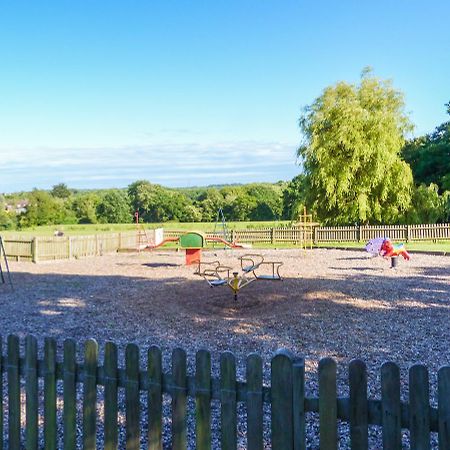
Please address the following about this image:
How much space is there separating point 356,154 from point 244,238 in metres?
8.35

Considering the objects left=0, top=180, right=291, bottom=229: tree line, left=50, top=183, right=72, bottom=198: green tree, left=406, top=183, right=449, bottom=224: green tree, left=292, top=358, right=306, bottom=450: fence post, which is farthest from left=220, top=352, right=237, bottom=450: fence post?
left=50, top=183, right=72, bottom=198: green tree

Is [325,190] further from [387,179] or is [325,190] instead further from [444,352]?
[444,352]

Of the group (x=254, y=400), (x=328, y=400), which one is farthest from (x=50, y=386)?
(x=328, y=400)

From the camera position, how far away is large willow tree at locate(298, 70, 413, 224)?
29.4 meters

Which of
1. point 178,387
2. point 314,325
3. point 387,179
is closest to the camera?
point 178,387

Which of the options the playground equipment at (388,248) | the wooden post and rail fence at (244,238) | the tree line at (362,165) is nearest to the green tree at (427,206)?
the tree line at (362,165)

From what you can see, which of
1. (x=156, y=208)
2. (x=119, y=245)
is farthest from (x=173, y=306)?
(x=156, y=208)

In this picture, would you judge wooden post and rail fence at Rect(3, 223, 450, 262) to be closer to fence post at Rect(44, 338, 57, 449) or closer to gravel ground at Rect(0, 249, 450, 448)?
gravel ground at Rect(0, 249, 450, 448)

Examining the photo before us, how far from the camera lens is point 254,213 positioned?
72.2 metres

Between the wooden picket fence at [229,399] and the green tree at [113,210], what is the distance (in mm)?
70315

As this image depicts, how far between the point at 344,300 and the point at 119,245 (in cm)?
1833

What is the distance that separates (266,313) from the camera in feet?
31.8

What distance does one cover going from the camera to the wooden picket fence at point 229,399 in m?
2.39

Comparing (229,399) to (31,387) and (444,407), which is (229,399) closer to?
A: (444,407)
